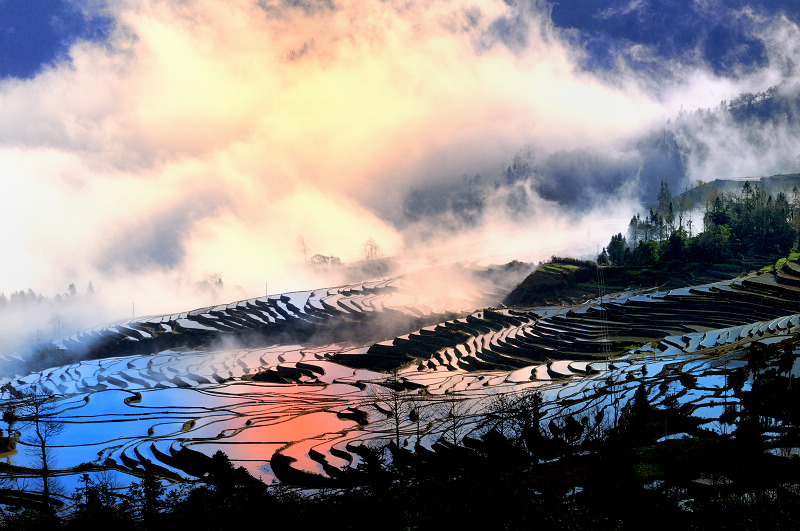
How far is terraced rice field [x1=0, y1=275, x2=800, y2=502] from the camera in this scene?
2622 centimetres

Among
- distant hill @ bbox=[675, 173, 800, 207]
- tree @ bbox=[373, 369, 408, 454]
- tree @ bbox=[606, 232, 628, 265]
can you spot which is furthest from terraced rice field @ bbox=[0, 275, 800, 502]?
distant hill @ bbox=[675, 173, 800, 207]

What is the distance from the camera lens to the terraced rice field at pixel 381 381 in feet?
86.0

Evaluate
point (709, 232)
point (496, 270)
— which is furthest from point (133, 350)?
point (709, 232)

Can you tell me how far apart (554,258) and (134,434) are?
4961 cm

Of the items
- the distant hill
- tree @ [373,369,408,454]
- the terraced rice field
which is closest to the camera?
the terraced rice field

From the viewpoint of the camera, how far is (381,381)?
36531mm

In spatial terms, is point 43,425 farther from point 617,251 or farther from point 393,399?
point 617,251

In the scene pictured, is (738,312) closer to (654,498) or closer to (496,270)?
(654,498)

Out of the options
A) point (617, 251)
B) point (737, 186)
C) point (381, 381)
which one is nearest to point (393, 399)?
point (381, 381)

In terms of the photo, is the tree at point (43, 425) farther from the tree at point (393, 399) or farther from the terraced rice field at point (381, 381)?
the tree at point (393, 399)

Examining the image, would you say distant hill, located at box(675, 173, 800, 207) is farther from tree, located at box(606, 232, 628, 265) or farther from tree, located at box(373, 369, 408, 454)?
tree, located at box(373, 369, 408, 454)

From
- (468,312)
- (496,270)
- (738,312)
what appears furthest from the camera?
(496,270)

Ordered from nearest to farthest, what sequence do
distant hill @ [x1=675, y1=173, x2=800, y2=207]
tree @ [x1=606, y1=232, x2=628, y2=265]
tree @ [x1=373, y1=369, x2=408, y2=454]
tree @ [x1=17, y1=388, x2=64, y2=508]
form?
tree @ [x1=17, y1=388, x2=64, y2=508], tree @ [x1=373, y1=369, x2=408, y2=454], tree @ [x1=606, y1=232, x2=628, y2=265], distant hill @ [x1=675, y1=173, x2=800, y2=207]

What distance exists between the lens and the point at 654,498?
60.3 ft
